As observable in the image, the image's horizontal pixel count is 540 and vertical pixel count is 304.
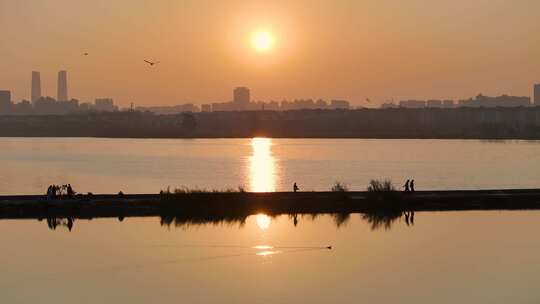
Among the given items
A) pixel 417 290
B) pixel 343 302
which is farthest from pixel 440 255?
pixel 343 302

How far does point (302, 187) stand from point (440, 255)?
32826 mm

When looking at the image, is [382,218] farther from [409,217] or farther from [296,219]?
[296,219]

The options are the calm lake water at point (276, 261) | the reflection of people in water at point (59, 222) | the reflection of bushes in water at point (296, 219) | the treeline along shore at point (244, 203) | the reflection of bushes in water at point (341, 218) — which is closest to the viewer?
the calm lake water at point (276, 261)

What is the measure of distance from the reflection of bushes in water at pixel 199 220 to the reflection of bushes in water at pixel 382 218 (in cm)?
509

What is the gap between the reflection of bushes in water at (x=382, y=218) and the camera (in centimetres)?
3541

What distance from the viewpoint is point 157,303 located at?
75.4 feet

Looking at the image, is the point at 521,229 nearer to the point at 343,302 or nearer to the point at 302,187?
the point at 343,302

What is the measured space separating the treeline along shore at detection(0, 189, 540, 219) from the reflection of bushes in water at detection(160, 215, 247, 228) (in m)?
0.28

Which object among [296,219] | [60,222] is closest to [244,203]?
[296,219]

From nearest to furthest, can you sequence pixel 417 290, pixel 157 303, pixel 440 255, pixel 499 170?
1. pixel 157 303
2. pixel 417 290
3. pixel 440 255
4. pixel 499 170

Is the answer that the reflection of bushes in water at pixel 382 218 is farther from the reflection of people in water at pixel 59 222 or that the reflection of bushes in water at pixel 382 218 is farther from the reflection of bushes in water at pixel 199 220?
the reflection of people in water at pixel 59 222

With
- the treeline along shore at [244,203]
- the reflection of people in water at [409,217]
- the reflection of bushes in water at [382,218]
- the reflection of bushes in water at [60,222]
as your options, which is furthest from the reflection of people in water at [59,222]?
the reflection of people in water at [409,217]

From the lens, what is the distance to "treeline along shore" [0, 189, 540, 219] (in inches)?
1467

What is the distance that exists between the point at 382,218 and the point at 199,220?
749 centimetres
